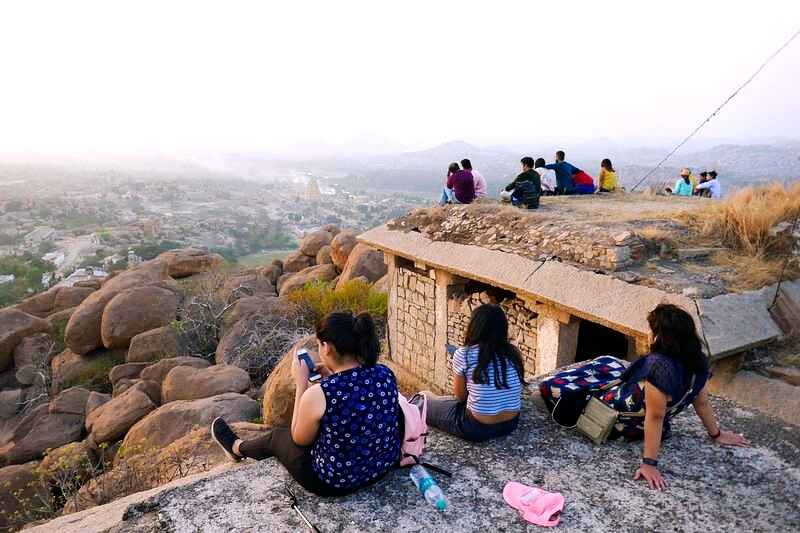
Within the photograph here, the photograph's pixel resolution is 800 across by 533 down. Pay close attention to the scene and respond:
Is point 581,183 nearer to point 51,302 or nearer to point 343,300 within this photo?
point 343,300

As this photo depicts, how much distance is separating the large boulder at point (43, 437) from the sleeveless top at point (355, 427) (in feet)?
28.0

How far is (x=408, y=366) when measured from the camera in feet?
26.9

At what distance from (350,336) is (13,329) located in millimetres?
14709

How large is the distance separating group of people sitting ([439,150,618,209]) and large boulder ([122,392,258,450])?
480cm

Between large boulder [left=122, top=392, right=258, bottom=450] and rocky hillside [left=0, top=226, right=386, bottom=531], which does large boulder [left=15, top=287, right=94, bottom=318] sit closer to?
rocky hillside [left=0, top=226, right=386, bottom=531]

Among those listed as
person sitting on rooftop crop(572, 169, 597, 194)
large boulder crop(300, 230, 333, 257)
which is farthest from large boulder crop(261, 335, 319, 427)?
large boulder crop(300, 230, 333, 257)

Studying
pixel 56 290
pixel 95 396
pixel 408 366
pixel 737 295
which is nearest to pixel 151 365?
pixel 95 396

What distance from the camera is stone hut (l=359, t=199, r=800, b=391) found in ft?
14.4

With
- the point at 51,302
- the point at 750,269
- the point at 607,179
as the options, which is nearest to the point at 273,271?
the point at 51,302

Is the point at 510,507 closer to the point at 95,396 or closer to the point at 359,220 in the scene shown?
the point at 95,396

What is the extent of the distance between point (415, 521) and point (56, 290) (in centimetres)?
1800

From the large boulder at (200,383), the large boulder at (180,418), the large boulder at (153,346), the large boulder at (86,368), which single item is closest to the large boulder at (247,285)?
the large boulder at (153,346)

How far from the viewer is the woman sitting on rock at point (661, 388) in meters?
2.81

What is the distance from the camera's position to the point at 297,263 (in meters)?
18.3
